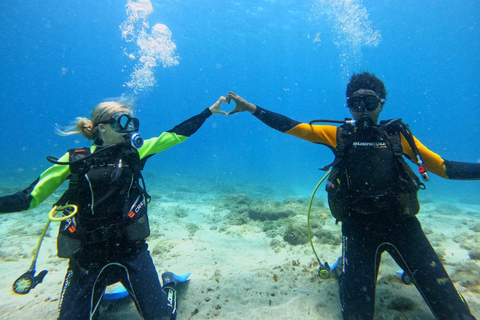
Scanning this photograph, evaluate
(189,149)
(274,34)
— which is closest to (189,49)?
(274,34)

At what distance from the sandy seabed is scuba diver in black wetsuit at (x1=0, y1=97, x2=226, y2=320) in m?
0.73

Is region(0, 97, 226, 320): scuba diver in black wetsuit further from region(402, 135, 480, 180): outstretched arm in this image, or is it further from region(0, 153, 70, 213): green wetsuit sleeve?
region(402, 135, 480, 180): outstretched arm

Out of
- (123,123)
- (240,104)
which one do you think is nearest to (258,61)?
(240,104)

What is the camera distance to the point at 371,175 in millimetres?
2424

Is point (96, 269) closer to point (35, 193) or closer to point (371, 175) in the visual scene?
point (35, 193)

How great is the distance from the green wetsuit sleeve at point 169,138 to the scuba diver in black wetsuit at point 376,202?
5.16 feet

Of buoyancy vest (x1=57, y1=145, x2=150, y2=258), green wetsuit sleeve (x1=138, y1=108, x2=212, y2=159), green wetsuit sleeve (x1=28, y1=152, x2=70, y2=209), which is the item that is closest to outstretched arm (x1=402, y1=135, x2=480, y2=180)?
green wetsuit sleeve (x1=138, y1=108, x2=212, y2=159)

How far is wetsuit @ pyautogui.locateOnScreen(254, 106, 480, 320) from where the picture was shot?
208 centimetres

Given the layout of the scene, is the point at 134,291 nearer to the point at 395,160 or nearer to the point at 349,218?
the point at 349,218

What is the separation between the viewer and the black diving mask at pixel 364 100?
262cm

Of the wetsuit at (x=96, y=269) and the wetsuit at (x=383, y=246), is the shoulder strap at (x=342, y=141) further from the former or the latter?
the wetsuit at (x=96, y=269)

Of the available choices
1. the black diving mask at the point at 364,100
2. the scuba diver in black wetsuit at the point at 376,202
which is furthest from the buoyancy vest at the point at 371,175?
the black diving mask at the point at 364,100

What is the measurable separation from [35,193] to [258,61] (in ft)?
233

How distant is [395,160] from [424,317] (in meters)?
1.85
